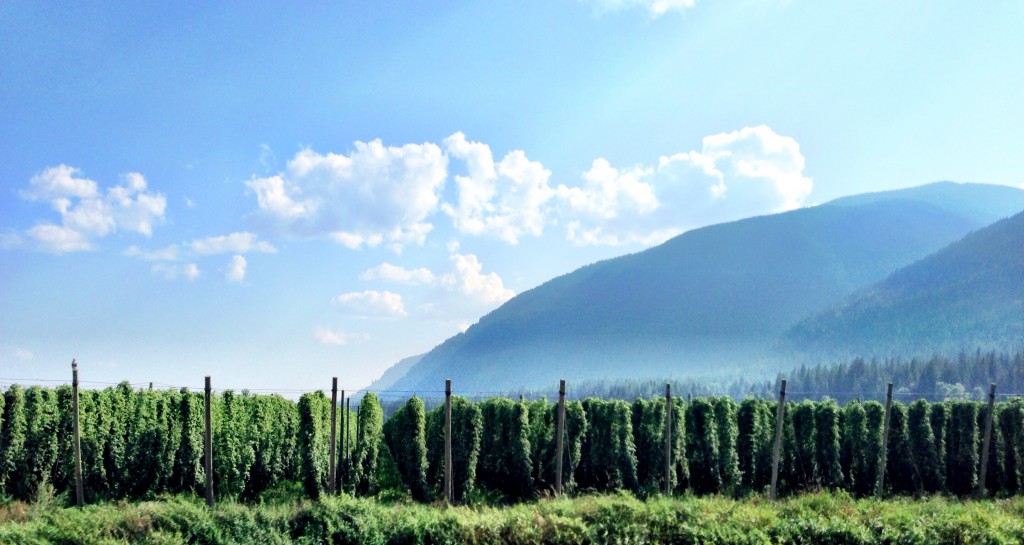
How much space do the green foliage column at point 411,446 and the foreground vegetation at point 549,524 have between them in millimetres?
5860

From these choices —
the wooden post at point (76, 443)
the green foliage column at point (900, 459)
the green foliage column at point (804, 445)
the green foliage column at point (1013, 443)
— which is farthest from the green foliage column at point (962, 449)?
the wooden post at point (76, 443)

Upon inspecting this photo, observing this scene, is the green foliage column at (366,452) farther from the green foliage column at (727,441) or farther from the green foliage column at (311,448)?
the green foliage column at (727,441)

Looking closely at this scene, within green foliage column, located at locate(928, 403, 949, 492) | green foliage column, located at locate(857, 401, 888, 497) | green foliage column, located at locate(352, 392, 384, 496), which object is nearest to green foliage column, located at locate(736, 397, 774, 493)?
green foliage column, located at locate(857, 401, 888, 497)

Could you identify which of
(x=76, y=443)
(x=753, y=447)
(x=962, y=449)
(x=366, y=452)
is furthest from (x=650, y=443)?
(x=76, y=443)

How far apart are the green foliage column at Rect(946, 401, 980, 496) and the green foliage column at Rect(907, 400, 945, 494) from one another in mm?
683

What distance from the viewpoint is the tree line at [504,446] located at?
71.8 ft

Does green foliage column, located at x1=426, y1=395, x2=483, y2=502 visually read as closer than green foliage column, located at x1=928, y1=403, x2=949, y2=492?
Yes

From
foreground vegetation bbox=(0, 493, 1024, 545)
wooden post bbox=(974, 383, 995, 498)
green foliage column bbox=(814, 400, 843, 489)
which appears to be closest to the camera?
foreground vegetation bbox=(0, 493, 1024, 545)

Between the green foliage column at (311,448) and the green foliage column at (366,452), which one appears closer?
the green foliage column at (311,448)

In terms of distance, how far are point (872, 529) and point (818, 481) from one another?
830 centimetres

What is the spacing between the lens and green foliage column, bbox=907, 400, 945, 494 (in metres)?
26.2

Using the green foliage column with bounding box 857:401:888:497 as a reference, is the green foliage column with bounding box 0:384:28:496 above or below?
above

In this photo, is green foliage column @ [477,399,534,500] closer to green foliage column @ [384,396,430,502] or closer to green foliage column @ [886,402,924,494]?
green foliage column @ [384,396,430,502]

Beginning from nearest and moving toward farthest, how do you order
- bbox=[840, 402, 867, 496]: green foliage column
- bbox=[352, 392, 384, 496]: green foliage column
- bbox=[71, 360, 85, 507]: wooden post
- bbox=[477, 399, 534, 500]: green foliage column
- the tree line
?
bbox=[71, 360, 85, 507]: wooden post < the tree line < bbox=[352, 392, 384, 496]: green foliage column < bbox=[477, 399, 534, 500]: green foliage column < bbox=[840, 402, 867, 496]: green foliage column
